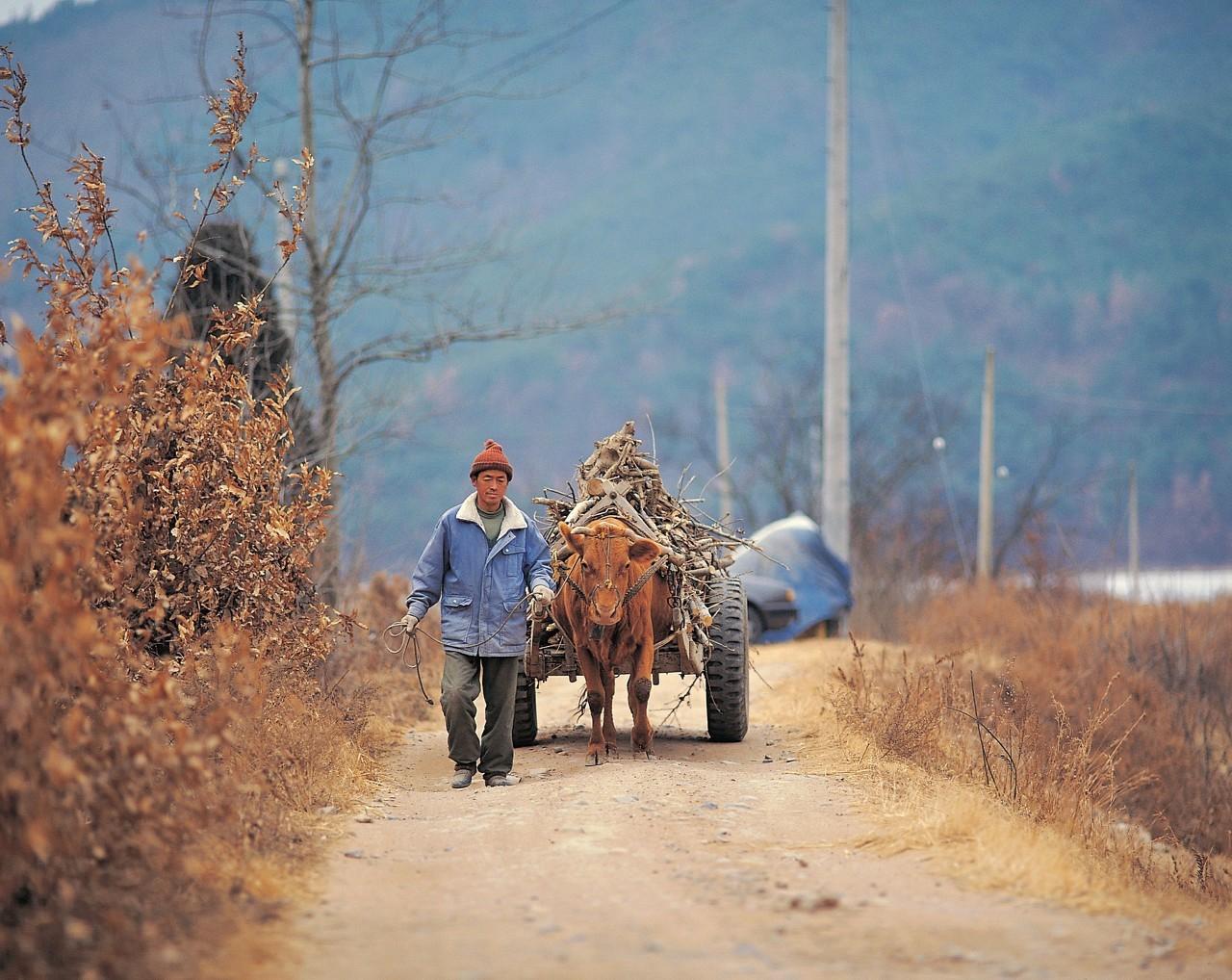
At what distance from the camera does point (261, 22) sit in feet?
57.5

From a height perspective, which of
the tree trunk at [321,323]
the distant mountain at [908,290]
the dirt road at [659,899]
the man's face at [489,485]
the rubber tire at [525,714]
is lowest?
the dirt road at [659,899]

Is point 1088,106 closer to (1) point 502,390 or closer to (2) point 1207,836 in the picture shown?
(1) point 502,390

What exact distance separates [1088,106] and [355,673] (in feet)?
660

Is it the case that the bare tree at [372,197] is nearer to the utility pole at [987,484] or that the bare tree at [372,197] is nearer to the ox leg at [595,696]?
the ox leg at [595,696]

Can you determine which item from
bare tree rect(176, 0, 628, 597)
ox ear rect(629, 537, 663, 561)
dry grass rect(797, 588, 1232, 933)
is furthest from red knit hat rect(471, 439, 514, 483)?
bare tree rect(176, 0, 628, 597)

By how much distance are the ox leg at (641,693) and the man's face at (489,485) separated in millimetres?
1441

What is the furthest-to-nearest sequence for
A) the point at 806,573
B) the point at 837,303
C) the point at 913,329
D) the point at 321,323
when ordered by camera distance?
the point at 913,329
the point at 837,303
the point at 806,573
the point at 321,323

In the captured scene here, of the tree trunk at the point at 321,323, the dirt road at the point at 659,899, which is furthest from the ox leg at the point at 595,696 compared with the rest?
the tree trunk at the point at 321,323

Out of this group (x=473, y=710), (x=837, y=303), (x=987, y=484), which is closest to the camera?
(x=473, y=710)

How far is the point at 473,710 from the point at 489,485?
151 cm

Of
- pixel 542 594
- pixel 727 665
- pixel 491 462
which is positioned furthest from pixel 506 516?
pixel 727 665

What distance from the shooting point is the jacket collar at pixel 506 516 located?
32.4ft

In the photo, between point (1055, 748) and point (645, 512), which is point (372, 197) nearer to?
point (645, 512)

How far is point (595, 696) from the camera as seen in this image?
33.5 ft
